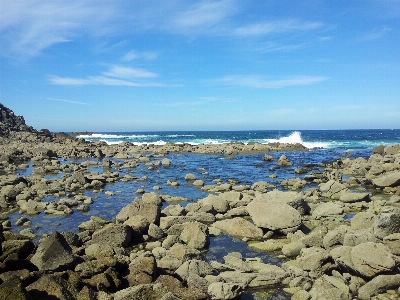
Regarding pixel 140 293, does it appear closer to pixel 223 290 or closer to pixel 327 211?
pixel 223 290

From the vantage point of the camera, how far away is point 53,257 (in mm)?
7727

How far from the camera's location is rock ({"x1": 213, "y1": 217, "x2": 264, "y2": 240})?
37.6ft

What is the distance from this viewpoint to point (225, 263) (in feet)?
30.0

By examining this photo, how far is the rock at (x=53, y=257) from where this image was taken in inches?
300

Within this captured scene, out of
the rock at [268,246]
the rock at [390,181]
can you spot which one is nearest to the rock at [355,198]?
the rock at [390,181]

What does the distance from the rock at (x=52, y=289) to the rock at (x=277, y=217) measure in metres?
7.03

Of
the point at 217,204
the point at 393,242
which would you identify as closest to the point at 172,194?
the point at 217,204

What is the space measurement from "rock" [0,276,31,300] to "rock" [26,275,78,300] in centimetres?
69

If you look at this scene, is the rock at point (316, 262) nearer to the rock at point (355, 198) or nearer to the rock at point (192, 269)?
the rock at point (192, 269)

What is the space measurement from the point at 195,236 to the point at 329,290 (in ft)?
15.0

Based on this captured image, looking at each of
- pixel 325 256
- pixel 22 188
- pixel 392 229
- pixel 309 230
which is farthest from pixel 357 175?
pixel 22 188

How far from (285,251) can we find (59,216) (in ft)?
32.4

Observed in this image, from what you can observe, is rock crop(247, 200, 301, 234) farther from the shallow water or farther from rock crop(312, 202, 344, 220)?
rock crop(312, 202, 344, 220)

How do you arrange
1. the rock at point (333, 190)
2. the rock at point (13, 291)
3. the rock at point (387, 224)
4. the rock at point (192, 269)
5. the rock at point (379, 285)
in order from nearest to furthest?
the rock at point (13, 291)
the rock at point (379, 285)
the rock at point (192, 269)
the rock at point (387, 224)
the rock at point (333, 190)
